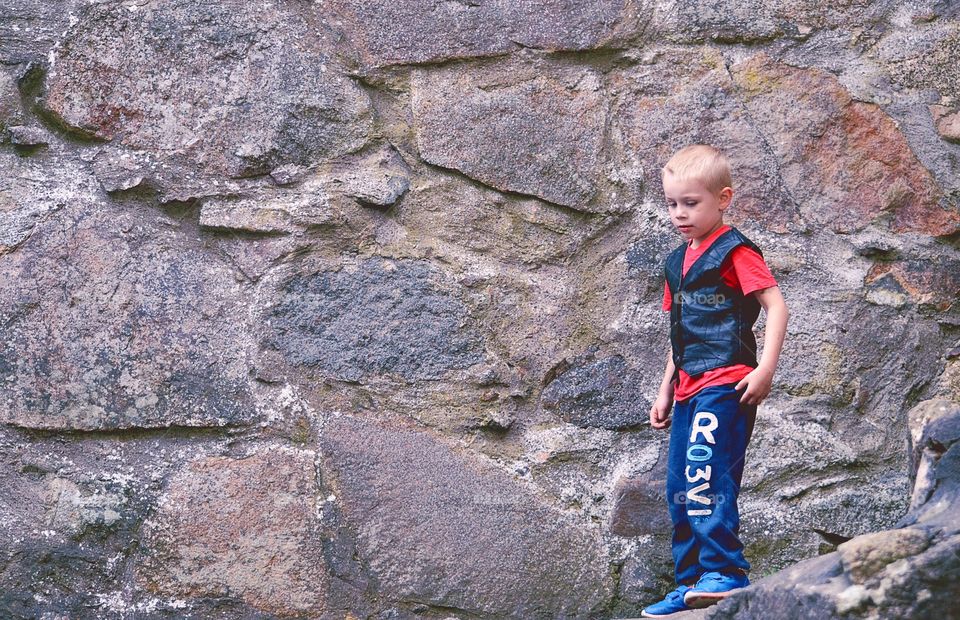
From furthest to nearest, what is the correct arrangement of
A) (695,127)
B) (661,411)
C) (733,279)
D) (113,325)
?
(695,127)
(113,325)
(661,411)
(733,279)

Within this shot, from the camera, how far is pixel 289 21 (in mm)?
1987

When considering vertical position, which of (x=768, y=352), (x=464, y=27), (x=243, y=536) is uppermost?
(x=464, y=27)

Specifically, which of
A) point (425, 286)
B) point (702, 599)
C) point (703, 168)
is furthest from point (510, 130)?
point (702, 599)

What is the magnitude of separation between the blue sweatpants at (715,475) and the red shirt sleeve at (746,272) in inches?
6.5

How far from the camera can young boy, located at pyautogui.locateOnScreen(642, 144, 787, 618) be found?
1625 mm

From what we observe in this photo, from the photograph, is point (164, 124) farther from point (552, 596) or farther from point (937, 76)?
point (937, 76)

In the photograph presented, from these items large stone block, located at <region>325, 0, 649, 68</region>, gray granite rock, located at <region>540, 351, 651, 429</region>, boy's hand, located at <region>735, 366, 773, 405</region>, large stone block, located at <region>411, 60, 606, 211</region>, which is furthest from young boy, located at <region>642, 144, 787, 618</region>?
large stone block, located at <region>325, 0, 649, 68</region>

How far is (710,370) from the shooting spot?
1673 millimetres

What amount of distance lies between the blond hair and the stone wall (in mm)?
302

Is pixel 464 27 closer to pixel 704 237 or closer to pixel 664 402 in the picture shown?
pixel 704 237

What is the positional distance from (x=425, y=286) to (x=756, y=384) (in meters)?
0.68

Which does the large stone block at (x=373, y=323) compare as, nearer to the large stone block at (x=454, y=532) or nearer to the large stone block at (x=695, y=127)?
the large stone block at (x=454, y=532)

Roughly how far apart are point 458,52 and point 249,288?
62cm

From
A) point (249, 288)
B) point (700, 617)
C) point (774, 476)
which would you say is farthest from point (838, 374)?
point (249, 288)
